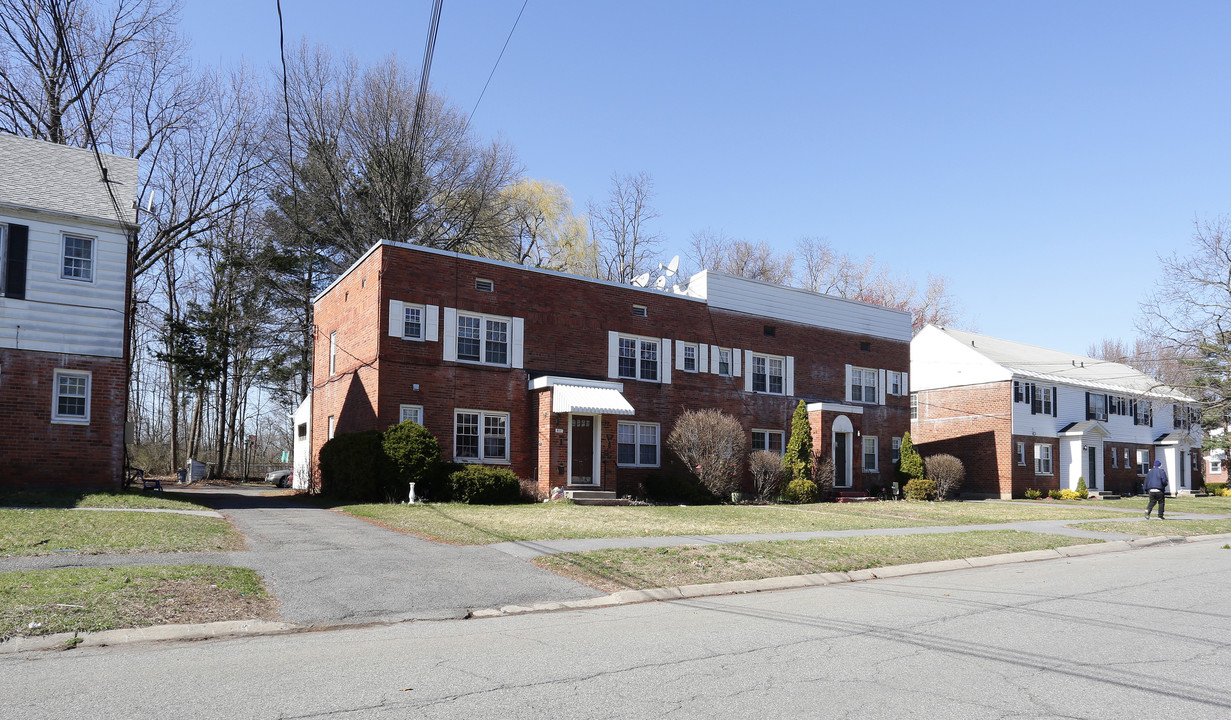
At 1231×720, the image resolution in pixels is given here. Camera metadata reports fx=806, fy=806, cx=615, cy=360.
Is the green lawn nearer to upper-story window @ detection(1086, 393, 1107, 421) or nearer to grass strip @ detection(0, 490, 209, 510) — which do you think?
grass strip @ detection(0, 490, 209, 510)

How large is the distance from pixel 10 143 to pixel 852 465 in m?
29.4

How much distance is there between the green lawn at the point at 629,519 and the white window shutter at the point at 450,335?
4752 millimetres

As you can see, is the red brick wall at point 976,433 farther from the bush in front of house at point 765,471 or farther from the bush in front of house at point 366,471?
the bush in front of house at point 366,471

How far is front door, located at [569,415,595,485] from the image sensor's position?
79.9 ft

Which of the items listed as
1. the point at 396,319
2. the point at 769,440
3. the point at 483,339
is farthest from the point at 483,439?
the point at 769,440

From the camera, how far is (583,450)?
2458cm

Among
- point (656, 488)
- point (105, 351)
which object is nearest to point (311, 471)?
point (105, 351)

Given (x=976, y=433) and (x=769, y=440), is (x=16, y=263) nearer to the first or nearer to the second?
(x=769, y=440)

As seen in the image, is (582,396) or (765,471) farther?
(765,471)

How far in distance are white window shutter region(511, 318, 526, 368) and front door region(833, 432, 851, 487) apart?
13.4 meters

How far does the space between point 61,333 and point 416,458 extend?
903cm

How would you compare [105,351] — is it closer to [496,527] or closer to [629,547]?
[496,527]

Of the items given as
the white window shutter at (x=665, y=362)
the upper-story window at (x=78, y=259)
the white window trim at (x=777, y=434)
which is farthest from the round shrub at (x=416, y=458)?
the white window trim at (x=777, y=434)

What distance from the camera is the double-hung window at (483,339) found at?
23.8m
